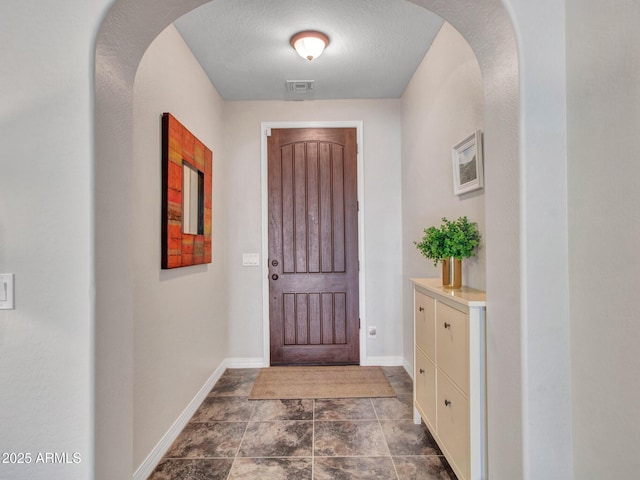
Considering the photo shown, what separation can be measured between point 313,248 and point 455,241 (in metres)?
1.78

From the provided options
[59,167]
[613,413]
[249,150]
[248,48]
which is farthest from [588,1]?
[249,150]

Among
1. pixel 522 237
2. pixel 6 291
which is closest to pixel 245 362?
pixel 6 291

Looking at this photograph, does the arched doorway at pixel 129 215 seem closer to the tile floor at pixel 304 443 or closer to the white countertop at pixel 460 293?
the white countertop at pixel 460 293

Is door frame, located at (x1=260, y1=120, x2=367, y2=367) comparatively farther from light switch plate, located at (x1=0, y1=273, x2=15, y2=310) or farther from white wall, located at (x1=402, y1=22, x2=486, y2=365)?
light switch plate, located at (x1=0, y1=273, x2=15, y2=310)

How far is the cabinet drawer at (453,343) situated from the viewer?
150cm

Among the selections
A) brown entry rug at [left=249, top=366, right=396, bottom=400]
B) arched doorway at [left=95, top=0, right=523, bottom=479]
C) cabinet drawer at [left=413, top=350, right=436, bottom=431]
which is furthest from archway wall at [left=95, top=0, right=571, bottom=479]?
brown entry rug at [left=249, top=366, right=396, bottom=400]

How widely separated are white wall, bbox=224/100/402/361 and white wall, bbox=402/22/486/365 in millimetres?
148

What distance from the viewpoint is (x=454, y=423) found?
1629mm

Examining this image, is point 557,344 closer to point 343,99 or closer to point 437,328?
point 437,328

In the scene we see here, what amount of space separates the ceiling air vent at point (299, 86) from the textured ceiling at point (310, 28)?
0.05 meters

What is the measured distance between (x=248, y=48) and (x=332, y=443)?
271 cm

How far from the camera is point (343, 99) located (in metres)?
3.46

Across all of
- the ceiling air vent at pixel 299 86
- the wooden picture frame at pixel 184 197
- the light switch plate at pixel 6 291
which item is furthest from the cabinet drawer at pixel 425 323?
the ceiling air vent at pixel 299 86

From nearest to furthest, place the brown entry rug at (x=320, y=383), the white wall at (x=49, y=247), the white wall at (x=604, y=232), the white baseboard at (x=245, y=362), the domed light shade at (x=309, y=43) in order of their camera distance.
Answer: the white wall at (x=604, y=232), the white wall at (x=49, y=247), the domed light shade at (x=309, y=43), the brown entry rug at (x=320, y=383), the white baseboard at (x=245, y=362)
